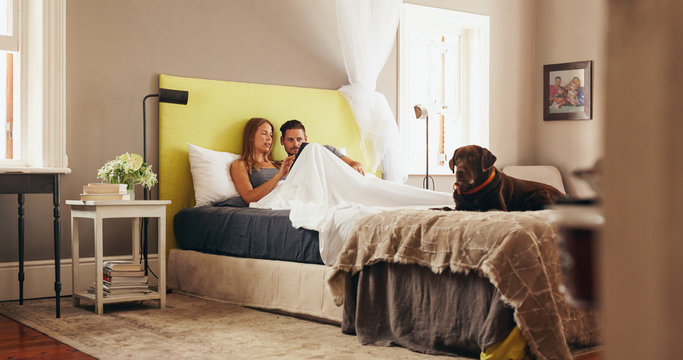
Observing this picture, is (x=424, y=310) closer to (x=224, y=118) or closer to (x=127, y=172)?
(x=127, y=172)

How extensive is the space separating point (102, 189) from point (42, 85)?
0.84 m

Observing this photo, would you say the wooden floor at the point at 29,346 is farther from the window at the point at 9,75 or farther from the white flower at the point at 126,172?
the window at the point at 9,75

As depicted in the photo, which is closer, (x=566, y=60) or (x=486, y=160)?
(x=486, y=160)

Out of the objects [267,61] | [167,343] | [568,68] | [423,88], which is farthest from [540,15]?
[167,343]

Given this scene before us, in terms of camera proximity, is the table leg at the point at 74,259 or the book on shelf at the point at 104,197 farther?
the table leg at the point at 74,259

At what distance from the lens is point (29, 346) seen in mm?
2592

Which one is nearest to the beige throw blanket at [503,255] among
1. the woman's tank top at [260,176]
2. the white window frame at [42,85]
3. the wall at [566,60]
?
the woman's tank top at [260,176]

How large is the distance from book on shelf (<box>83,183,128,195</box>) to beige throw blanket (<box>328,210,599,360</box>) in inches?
52.0

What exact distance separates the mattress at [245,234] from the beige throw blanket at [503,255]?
0.48 meters

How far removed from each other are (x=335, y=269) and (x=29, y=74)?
2296mm

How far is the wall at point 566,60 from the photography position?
5.89 meters

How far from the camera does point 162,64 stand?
4.26 metres

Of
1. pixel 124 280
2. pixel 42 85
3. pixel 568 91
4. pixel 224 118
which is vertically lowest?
pixel 124 280

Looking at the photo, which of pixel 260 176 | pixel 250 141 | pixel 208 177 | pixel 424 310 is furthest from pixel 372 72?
pixel 424 310
